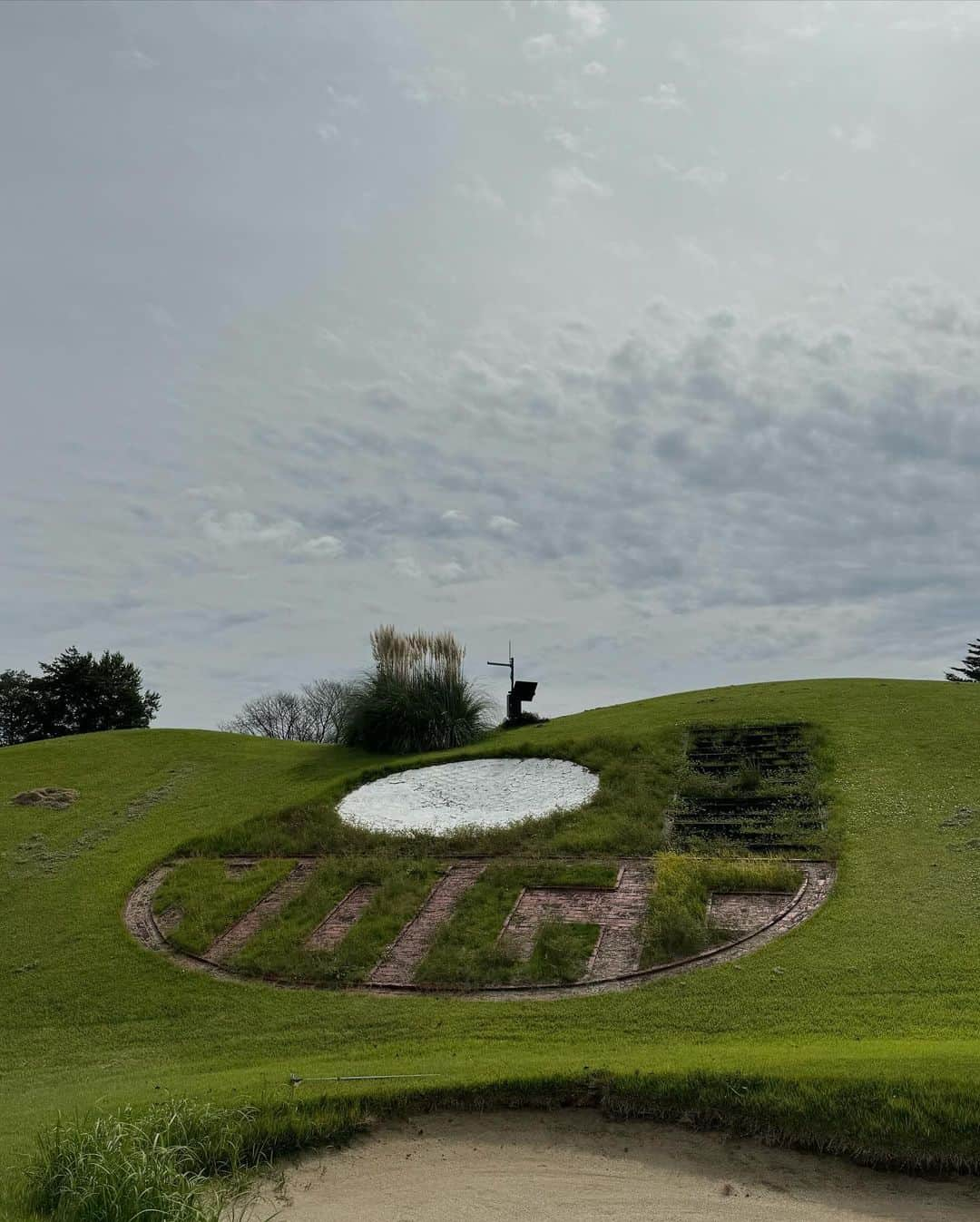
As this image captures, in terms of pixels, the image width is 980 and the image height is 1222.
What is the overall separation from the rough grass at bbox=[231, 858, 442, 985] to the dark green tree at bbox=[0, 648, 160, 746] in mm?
27970

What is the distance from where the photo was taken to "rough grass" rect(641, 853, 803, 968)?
9.65m

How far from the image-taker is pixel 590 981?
9.15 meters

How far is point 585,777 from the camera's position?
14992 mm

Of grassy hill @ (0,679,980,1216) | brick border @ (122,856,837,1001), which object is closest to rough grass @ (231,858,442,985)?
brick border @ (122,856,837,1001)

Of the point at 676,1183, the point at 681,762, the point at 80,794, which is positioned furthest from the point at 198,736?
the point at 676,1183

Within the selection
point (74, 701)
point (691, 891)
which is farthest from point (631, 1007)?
point (74, 701)

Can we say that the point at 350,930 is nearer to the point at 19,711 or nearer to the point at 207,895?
the point at 207,895

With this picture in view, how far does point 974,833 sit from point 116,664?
3386cm

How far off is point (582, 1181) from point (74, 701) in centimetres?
3592

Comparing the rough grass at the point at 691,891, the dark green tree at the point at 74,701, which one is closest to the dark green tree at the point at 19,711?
the dark green tree at the point at 74,701

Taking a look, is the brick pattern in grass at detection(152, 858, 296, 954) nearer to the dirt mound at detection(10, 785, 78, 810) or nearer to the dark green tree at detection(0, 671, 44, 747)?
the dirt mound at detection(10, 785, 78, 810)

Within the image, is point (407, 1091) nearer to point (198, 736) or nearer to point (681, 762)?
point (681, 762)

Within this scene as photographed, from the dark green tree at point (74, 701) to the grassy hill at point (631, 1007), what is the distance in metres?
22.5

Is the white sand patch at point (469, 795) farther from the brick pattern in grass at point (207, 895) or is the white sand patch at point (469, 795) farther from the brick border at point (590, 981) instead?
the brick border at point (590, 981)
